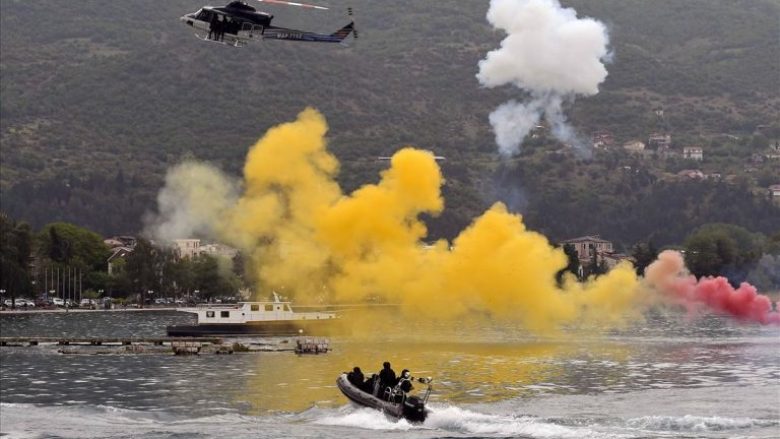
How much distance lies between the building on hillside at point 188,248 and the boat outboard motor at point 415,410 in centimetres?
10882

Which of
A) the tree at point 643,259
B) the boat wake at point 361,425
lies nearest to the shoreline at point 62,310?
the tree at point 643,259

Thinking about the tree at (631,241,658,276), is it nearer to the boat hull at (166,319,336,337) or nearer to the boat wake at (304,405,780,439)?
the boat hull at (166,319,336,337)

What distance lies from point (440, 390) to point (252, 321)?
4334cm

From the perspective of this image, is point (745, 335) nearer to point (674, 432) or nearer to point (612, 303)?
point (612, 303)

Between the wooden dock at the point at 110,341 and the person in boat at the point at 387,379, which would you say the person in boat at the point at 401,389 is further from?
the wooden dock at the point at 110,341

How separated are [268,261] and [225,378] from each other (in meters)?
18.6

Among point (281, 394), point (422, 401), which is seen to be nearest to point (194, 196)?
point (281, 394)

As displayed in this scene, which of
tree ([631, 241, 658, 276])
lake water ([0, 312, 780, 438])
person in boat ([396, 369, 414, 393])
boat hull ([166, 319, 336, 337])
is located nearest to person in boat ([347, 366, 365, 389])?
lake water ([0, 312, 780, 438])

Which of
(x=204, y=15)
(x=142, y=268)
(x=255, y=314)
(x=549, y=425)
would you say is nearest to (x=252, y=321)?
(x=255, y=314)

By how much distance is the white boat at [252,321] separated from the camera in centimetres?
11750

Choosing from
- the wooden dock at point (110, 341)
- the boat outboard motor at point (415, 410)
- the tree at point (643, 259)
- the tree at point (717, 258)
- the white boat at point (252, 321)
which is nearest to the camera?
the boat outboard motor at point (415, 410)

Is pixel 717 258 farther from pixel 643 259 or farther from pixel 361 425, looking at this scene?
pixel 361 425

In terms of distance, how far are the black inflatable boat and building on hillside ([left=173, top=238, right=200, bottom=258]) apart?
105 m

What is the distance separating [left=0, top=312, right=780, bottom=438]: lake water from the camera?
65688 millimetres
